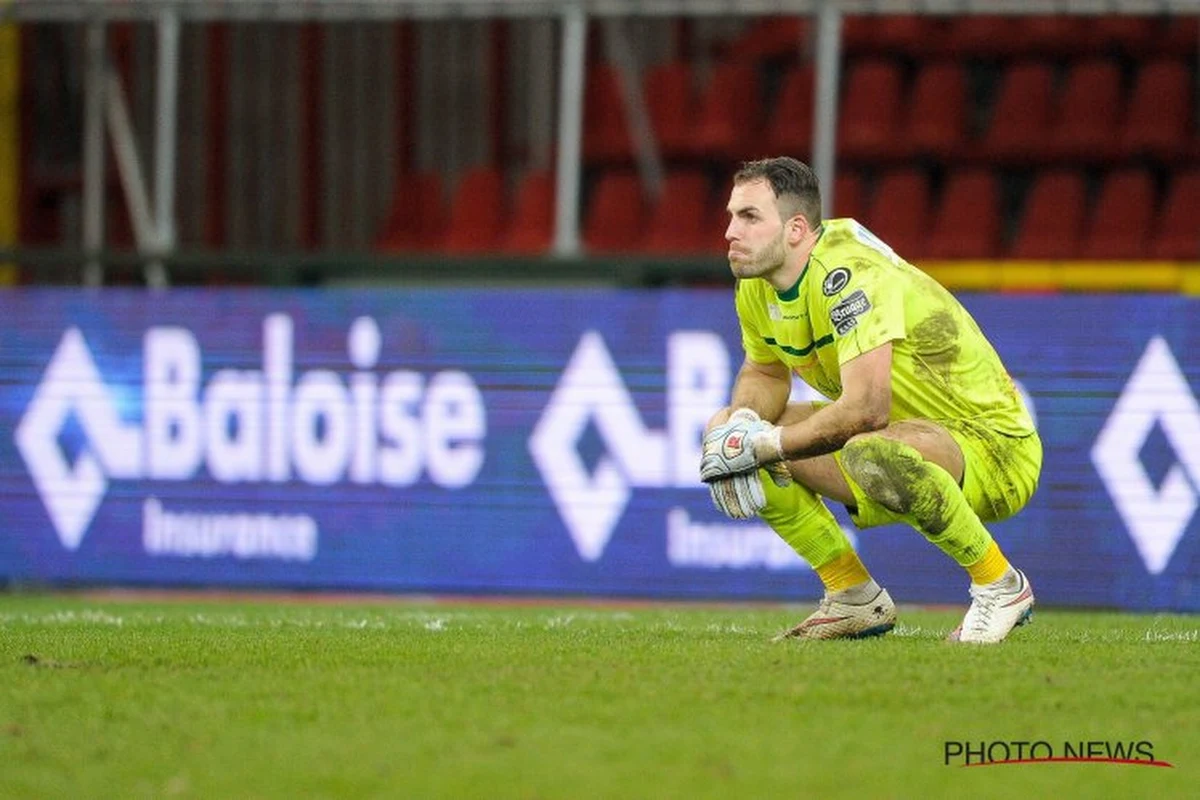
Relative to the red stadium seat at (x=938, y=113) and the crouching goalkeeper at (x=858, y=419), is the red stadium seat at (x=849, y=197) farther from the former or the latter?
the crouching goalkeeper at (x=858, y=419)

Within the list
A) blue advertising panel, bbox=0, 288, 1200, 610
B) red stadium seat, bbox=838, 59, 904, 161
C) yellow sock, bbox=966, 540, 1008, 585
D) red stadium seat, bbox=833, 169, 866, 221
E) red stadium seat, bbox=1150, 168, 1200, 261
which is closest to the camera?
yellow sock, bbox=966, 540, 1008, 585

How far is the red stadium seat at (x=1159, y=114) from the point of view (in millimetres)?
14516

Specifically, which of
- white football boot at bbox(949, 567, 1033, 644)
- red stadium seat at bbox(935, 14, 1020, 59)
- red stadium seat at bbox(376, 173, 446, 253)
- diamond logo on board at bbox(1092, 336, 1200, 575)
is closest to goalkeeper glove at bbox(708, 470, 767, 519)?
white football boot at bbox(949, 567, 1033, 644)

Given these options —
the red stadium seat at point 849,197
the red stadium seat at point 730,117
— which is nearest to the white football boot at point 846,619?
the red stadium seat at point 849,197

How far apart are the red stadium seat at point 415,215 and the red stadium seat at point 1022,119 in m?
4.39

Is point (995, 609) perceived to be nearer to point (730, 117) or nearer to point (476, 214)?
point (730, 117)

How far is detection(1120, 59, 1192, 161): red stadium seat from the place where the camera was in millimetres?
14516

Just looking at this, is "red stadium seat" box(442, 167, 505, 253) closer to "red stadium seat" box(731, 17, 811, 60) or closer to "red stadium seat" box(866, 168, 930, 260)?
"red stadium seat" box(731, 17, 811, 60)

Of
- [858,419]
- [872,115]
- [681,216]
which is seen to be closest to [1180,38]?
[872,115]

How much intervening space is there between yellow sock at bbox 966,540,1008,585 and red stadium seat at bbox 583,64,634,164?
892 cm

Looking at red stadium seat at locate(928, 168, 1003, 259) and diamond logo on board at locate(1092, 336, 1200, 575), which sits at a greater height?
red stadium seat at locate(928, 168, 1003, 259)

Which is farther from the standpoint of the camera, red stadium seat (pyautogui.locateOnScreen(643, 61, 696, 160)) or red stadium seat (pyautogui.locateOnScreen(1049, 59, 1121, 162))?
red stadium seat (pyautogui.locateOnScreen(643, 61, 696, 160))

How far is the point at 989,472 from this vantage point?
7270mm

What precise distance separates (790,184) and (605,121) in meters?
8.79
